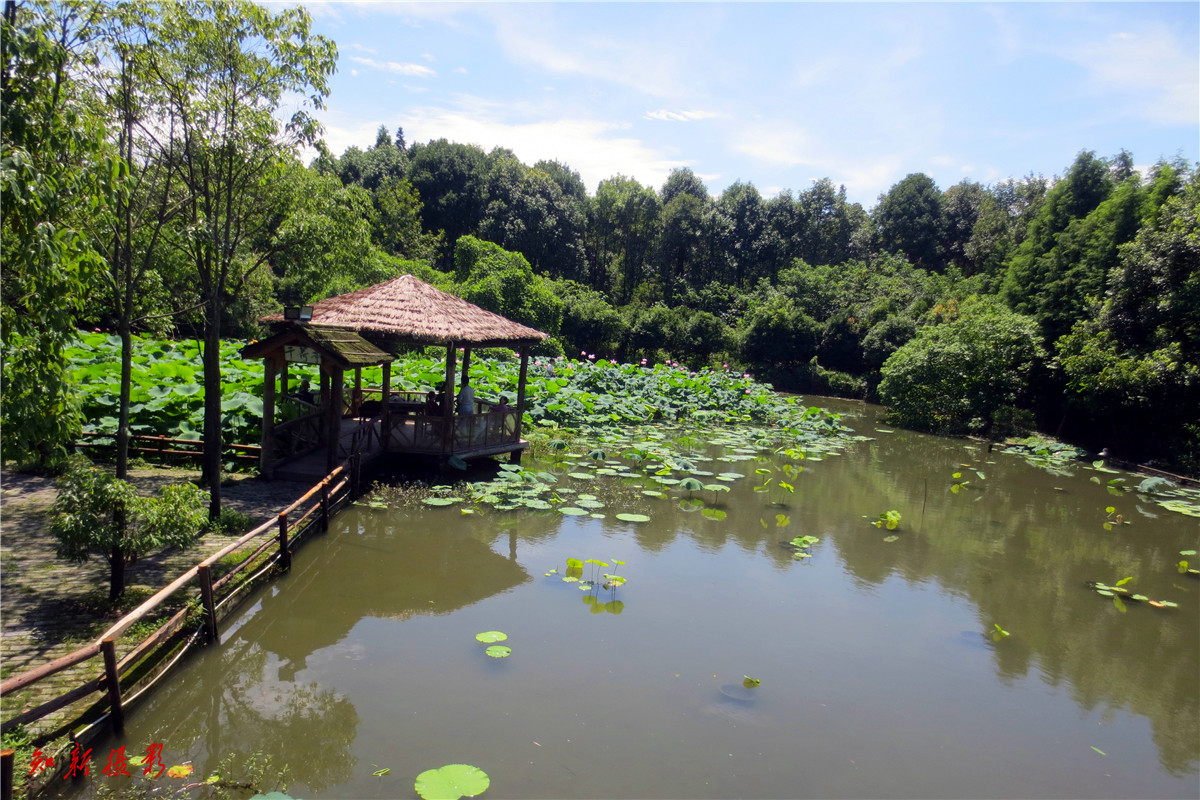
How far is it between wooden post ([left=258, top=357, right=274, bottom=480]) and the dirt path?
62cm

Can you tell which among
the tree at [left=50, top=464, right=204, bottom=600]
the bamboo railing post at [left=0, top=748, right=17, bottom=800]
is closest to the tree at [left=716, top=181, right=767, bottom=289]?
the tree at [left=50, top=464, right=204, bottom=600]

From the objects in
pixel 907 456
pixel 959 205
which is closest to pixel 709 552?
pixel 907 456

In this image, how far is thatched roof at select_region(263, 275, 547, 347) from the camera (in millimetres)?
10820

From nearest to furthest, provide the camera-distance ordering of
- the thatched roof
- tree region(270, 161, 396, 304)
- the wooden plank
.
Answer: the wooden plank → tree region(270, 161, 396, 304) → the thatched roof

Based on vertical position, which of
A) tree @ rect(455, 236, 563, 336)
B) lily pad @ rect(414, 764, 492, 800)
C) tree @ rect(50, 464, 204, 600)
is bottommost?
lily pad @ rect(414, 764, 492, 800)

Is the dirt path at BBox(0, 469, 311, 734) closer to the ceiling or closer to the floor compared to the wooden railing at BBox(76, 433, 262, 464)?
closer to the floor

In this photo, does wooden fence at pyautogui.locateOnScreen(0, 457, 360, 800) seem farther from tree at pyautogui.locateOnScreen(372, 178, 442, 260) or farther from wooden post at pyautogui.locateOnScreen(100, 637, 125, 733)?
tree at pyautogui.locateOnScreen(372, 178, 442, 260)

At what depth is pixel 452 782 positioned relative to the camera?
4.30 m

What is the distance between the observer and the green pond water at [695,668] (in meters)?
4.80

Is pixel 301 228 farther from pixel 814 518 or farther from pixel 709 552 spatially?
pixel 814 518

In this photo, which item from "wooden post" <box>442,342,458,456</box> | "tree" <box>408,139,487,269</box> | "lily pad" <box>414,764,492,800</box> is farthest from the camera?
"tree" <box>408,139,487,269</box>

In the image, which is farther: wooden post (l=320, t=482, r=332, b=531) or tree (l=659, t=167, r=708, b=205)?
tree (l=659, t=167, r=708, b=205)

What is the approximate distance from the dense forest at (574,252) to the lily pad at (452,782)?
345 cm

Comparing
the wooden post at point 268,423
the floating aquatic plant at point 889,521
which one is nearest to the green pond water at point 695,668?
the floating aquatic plant at point 889,521
